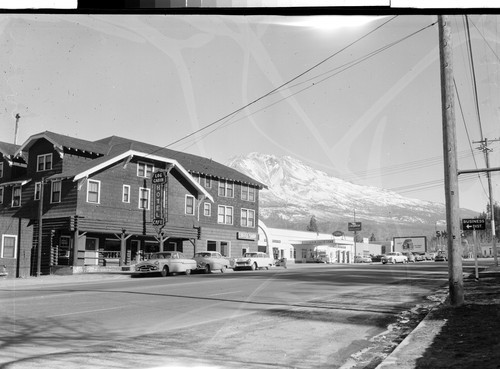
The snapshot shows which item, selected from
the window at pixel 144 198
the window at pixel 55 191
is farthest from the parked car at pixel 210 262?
the window at pixel 55 191

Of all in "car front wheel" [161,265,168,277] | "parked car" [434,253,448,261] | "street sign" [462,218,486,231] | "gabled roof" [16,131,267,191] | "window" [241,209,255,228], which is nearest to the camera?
"gabled roof" [16,131,267,191]

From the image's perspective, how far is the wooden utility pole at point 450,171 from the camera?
7.75 meters

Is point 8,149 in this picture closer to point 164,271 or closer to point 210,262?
point 164,271

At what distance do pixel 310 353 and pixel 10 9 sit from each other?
4.13 m

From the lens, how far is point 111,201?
13.4 meters

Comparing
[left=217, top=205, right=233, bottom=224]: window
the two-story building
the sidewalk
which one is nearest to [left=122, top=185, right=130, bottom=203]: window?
the two-story building

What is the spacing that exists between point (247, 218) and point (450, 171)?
42.3 ft

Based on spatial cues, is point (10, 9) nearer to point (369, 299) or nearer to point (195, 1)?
point (195, 1)

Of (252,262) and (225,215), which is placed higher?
(225,215)

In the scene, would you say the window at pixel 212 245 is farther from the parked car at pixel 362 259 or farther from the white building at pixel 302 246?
the parked car at pixel 362 259

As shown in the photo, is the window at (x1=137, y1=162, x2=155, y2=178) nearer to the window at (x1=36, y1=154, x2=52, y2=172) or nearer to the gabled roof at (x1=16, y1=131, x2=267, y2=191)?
the gabled roof at (x1=16, y1=131, x2=267, y2=191)

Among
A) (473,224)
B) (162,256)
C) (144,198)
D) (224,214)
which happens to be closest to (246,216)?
(224,214)

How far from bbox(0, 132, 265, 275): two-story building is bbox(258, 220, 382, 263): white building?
0.86 meters

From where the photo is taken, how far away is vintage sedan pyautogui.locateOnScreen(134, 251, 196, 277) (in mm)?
17797
